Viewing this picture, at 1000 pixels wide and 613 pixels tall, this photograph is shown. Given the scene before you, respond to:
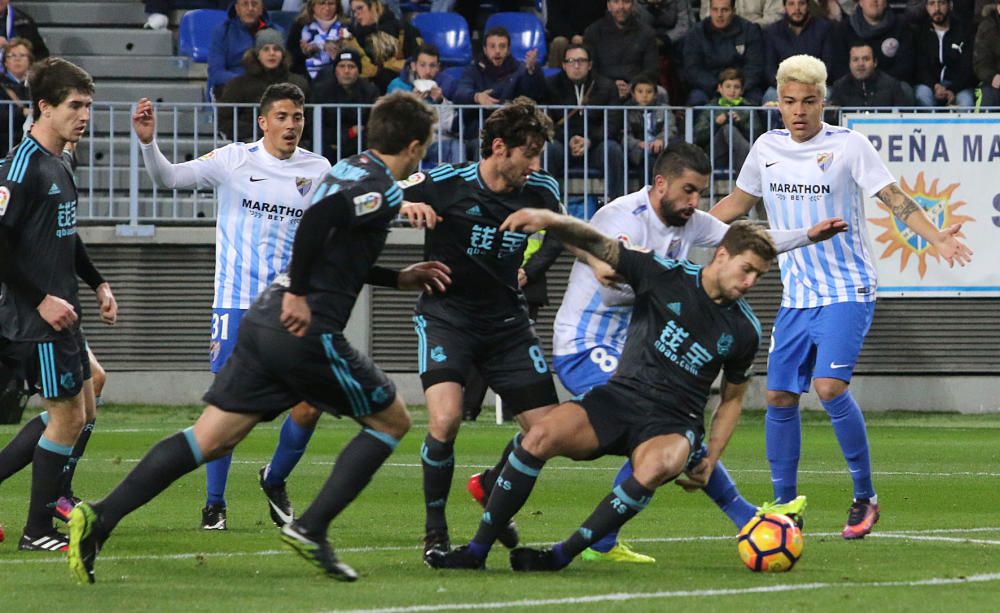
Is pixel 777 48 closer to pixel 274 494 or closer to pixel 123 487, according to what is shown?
pixel 274 494

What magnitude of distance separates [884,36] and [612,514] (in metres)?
13.4

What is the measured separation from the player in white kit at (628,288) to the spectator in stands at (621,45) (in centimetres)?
1105

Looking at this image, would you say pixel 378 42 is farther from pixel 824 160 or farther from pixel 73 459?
pixel 73 459

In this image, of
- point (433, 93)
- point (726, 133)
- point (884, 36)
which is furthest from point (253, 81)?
point (884, 36)

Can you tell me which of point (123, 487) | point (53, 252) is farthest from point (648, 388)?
point (53, 252)

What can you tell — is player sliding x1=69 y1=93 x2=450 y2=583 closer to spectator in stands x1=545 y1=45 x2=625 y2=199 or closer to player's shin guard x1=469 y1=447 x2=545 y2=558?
player's shin guard x1=469 y1=447 x2=545 y2=558

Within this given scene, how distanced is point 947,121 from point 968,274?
5.27ft

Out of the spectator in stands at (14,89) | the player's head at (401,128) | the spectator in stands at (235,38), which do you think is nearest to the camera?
the player's head at (401,128)

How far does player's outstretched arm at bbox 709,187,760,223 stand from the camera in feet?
30.8

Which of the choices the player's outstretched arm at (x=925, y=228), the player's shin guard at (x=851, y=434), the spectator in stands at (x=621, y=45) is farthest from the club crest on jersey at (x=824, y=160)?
the spectator in stands at (x=621, y=45)

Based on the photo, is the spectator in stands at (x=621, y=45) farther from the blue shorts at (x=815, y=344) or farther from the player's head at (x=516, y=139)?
the player's head at (x=516, y=139)

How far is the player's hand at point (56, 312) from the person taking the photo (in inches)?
307

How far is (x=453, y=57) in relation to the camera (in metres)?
21.3

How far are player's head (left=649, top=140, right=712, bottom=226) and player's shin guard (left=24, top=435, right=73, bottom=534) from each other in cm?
294
